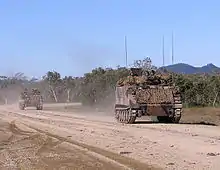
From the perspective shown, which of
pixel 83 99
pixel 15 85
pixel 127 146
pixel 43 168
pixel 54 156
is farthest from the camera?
pixel 15 85

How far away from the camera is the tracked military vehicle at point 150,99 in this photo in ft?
103

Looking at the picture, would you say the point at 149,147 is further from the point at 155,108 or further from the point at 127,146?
the point at 155,108

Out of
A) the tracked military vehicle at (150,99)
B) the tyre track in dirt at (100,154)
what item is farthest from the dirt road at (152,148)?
the tracked military vehicle at (150,99)

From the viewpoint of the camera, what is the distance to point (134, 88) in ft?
105

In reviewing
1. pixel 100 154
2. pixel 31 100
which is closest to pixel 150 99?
pixel 100 154

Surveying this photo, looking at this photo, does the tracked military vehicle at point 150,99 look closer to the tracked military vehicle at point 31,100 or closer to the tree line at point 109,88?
the tree line at point 109,88

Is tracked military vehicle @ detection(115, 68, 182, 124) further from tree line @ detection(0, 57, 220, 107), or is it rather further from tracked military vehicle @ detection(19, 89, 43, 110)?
tracked military vehicle @ detection(19, 89, 43, 110)

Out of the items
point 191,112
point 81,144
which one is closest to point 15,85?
point 191,112

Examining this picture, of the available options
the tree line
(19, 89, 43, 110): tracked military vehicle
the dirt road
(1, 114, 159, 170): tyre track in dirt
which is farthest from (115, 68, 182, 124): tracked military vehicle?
(19, 89, 43, 110): tracked military vehicle

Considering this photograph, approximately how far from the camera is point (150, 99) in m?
31.8

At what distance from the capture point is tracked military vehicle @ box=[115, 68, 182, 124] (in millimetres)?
31484

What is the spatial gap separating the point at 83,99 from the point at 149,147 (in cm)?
5438

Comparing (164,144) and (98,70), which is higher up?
(98,70)

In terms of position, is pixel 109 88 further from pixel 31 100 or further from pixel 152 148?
pixel 152 148
